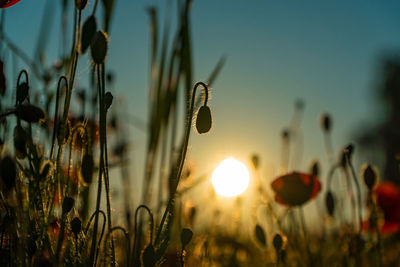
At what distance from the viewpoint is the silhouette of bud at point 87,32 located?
113 centimetres

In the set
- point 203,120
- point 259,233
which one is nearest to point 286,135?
point 259,233


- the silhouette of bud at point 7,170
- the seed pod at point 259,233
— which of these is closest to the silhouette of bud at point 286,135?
the seed pod at point 259,233

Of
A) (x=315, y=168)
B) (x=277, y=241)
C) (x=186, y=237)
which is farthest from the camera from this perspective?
(x=315, y=168)

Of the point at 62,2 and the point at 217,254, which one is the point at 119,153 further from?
the point at 62,2

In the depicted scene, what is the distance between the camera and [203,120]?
128 centimetres

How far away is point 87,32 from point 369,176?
3.76ft

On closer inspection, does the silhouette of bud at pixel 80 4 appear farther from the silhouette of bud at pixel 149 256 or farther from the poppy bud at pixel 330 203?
the poppy bud at pixel 330 203

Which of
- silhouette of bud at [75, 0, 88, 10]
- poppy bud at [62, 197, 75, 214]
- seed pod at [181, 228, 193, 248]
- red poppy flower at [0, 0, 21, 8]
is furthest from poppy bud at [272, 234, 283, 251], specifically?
red poppy flower at [0, 0, 21, 8]

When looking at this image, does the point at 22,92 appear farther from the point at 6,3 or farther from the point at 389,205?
the point at 389,205

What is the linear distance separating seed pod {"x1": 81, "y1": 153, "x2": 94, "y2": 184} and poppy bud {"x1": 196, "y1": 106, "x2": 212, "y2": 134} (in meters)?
0.32

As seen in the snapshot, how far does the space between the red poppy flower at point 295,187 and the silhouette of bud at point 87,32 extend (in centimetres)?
105

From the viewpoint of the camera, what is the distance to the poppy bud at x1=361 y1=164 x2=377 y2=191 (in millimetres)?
1671

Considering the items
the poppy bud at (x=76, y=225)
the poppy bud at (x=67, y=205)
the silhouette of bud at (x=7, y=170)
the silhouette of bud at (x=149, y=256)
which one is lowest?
the silhouette of bud at (x=149, y=256)

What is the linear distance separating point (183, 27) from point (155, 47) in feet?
1.05
